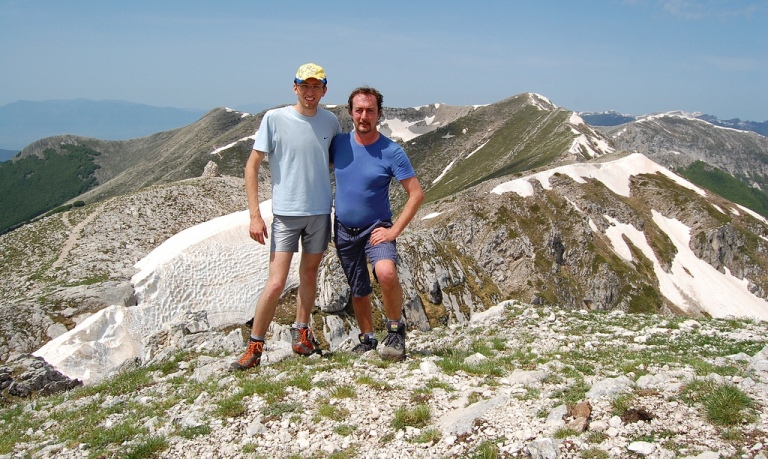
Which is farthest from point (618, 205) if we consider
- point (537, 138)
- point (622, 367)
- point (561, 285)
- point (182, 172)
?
point (182, 172)

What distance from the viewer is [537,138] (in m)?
160

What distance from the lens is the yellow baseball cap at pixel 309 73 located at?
9219 mm

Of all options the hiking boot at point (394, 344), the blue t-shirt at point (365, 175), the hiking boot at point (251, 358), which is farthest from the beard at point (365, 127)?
the hiking boot at point (251, 358)

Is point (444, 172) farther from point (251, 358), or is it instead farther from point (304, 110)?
point (251, 358)

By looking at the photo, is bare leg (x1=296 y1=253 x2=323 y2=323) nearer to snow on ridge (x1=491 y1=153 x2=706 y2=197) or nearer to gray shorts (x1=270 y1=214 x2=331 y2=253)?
gray shorts (x1=270 y1=214 x2=331 y2=253)

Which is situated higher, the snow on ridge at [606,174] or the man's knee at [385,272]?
the snow on ridge at [606,174]

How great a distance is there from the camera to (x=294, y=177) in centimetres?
939

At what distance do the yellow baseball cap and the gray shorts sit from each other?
2684 millimetres

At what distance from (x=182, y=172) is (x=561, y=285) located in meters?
147

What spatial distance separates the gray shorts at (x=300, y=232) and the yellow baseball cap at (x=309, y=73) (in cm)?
268

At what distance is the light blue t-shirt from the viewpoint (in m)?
9.30

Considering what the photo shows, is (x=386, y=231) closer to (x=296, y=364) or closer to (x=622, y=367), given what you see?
(x=296, y=364)

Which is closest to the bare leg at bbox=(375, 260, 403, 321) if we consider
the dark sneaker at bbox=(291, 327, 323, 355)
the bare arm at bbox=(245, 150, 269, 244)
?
the dark sneaker at bbox=(291, 327, 323, 355)

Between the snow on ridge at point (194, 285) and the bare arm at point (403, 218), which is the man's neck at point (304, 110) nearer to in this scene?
the bare arm at point (403, 218)
